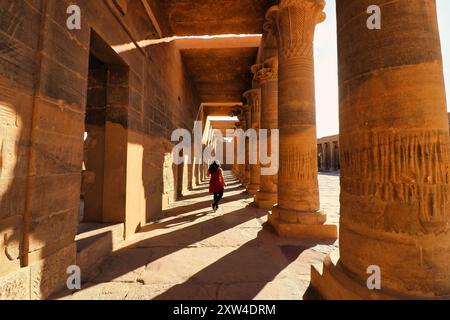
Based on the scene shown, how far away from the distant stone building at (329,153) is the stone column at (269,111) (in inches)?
862

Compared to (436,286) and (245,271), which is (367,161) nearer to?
(436,286)

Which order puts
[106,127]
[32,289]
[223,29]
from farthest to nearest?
[223,29]
[106,127]
[32,289]

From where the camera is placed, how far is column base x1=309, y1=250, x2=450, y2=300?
5.50 feet

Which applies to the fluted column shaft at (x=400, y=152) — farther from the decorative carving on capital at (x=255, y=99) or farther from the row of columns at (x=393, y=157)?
the decorative carving on capital at (x=255, y=99)

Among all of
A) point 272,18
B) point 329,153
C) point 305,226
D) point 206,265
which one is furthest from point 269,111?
point 329,153

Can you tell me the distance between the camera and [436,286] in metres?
1.65

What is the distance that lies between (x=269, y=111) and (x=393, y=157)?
5756mm

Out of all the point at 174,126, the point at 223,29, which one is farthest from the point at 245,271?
the point at 223,29

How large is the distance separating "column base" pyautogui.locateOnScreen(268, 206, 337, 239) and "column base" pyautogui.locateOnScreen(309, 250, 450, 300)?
1.74m

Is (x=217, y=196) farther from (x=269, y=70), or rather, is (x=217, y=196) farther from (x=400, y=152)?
(x=400, y=152)

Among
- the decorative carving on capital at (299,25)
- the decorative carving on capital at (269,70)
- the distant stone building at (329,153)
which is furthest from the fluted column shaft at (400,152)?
the distant stone building at (329,153)

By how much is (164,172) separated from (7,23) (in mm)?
5089

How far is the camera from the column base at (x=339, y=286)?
1.68 metres

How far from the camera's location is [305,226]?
4172 millimetres
